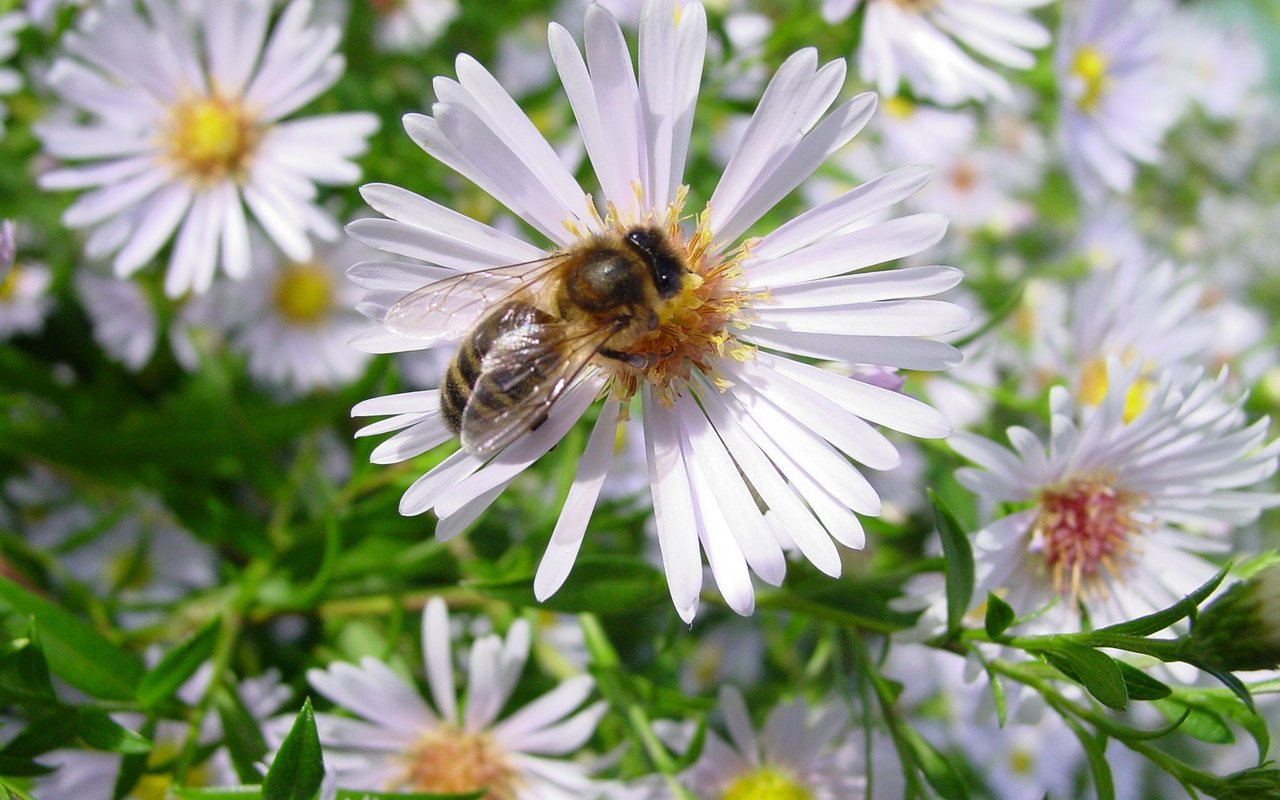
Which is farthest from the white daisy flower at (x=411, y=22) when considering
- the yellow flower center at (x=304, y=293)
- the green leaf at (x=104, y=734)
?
the green leaf at (x=104, y=734)

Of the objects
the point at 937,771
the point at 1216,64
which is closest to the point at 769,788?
the point at 937,771

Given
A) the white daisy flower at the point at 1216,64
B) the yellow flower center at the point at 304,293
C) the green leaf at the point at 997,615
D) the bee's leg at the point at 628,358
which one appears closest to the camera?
the green leaf at the point at 997,615

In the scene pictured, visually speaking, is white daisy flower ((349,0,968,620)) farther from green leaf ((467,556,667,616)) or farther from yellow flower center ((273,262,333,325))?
yellow flower center ((273,262,333,325))

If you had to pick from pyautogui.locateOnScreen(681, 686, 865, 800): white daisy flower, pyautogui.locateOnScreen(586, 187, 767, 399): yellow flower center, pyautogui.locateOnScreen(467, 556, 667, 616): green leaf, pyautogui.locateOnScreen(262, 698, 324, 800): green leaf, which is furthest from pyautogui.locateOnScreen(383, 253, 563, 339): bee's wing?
pyautogui.locateOnScreen(681, 686, 865, 800): white daisy flower

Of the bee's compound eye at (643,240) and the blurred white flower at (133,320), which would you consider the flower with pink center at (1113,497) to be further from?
the blurred white flower at (133,320)

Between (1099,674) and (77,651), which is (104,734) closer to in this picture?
(77,651)

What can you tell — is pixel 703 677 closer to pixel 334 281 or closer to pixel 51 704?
pixel 334 281

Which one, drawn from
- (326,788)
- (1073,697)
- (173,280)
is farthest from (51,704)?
(1073,697)
